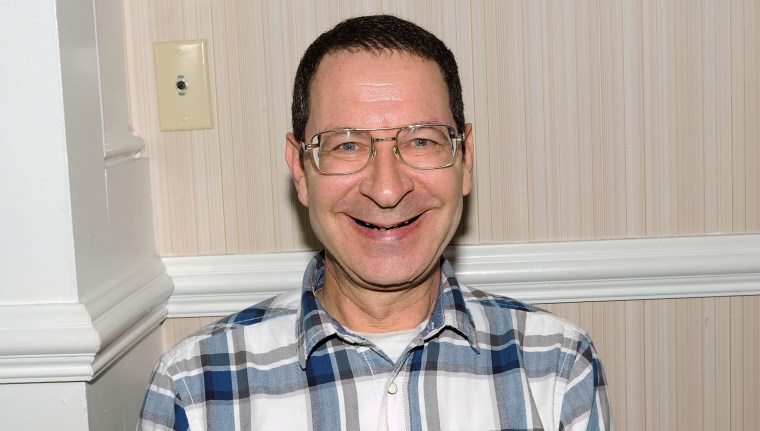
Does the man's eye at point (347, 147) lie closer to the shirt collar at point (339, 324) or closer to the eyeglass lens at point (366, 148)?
the eyeglass lens at point (366, 148)

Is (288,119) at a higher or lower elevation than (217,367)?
higher

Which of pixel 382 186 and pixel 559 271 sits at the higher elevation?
pixel 382 186

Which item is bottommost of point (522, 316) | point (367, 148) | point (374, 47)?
point (522, 316)

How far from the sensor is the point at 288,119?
1527 mm

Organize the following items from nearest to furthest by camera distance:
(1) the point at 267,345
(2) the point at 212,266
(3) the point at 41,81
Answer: (3) the point at 41,81, (1) the point at 267,345, (2) the point at 212,266

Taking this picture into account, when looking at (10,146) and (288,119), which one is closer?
(10,146)

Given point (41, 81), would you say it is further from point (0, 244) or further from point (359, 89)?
point (359, 89)

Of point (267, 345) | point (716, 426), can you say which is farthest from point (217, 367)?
point (716, 426)

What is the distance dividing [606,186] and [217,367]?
0.70 m

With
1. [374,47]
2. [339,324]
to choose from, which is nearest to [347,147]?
[374,47]

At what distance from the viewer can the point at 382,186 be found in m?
1.22

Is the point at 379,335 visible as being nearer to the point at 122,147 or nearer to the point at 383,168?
the point at 383,168

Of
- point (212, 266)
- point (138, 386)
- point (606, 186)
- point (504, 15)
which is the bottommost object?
point (138, 386)

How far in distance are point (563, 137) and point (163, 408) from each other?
754 mm
